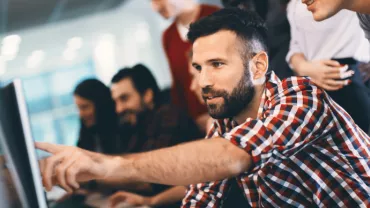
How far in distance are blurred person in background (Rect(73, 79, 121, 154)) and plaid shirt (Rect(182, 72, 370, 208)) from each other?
0.33 m

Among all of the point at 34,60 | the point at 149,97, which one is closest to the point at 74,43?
the point at 34,60

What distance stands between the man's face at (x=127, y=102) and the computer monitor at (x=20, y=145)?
282 mm

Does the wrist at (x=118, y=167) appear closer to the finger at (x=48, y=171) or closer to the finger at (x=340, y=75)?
the finger at (x=48, y=171)

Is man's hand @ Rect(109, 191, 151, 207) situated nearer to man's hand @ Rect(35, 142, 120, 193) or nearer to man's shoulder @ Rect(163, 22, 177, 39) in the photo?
man's hand @ Rect(35, 142, 120, 193)

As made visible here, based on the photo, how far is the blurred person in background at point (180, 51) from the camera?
3.91 ft

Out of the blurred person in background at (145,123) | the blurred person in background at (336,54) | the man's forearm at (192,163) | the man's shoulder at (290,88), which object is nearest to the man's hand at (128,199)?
the blurred person in background at (145,123)

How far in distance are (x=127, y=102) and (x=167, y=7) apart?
0.92 feet

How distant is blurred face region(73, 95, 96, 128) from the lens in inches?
44.8

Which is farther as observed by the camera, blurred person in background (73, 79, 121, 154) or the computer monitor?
blurred person in background (73, 79, 121, 154)

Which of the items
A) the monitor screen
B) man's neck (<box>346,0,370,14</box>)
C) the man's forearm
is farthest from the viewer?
man's neck (<box>346,0,370,14</box>)

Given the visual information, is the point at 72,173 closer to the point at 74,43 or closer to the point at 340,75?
the point at 74,43

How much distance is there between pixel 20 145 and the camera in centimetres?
94

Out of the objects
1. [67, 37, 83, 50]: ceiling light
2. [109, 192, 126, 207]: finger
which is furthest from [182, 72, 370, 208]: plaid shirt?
[67, 37, 83, 50]: ceiling light

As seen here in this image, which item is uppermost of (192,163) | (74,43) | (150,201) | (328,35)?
(74,43)
